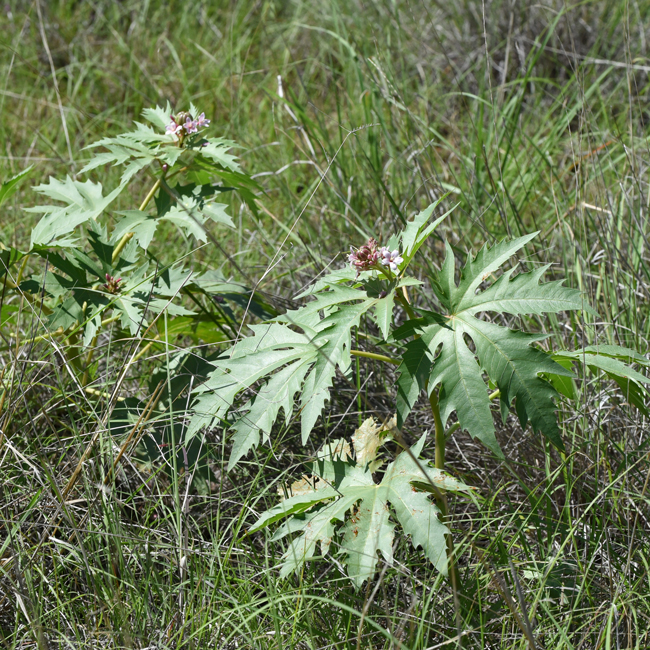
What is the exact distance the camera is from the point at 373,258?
1471 millimetres

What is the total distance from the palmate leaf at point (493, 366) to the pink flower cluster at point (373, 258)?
16cm

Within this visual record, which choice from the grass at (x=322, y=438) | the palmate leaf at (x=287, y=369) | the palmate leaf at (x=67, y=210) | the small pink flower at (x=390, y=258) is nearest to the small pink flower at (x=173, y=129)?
the palmate leaf at (x=67, y=210)

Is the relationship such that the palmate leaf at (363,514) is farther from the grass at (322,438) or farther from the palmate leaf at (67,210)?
the palmate leaf at (67,210)

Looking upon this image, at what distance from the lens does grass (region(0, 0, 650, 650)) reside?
58.4 inches

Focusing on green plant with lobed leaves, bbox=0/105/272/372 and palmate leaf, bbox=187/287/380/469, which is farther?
green plant with lobed leaves, bbox=0/105/272/372

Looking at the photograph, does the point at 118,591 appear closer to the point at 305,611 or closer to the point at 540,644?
the point at 305,611

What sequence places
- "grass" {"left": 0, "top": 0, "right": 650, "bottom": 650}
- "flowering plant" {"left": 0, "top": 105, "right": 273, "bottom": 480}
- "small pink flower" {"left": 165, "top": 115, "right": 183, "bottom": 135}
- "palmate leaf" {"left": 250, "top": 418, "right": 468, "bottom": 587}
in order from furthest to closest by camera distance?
"small pink flower" {"left": 165, "top": 115, "right": 183, "bottom": 135} < "flowering plant" {"left": 0, "top": 105, "right": 273, "bottom": 480} < "grass" {"left": 0, "top": 0, "right": 650, "bottom": 650} < "palmate leaf" {"left": 250, "top": 418, "right": 468, "bottom": 587}

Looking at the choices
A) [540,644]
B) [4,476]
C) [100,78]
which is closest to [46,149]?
[100,78]

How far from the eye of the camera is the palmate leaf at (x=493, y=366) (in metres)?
1.39

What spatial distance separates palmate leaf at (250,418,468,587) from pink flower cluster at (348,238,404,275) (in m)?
0.42

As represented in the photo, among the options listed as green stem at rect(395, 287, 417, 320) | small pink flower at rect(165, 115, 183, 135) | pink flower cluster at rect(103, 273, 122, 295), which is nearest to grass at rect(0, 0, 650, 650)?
pink flower cluster at rect(103, 273, 122, 295)

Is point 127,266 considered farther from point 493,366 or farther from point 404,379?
point 493,366

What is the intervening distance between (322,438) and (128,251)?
845 millimetres

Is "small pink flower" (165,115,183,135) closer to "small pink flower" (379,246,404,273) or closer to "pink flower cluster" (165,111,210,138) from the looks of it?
"pink flower cluster" (165,111,210,138)
